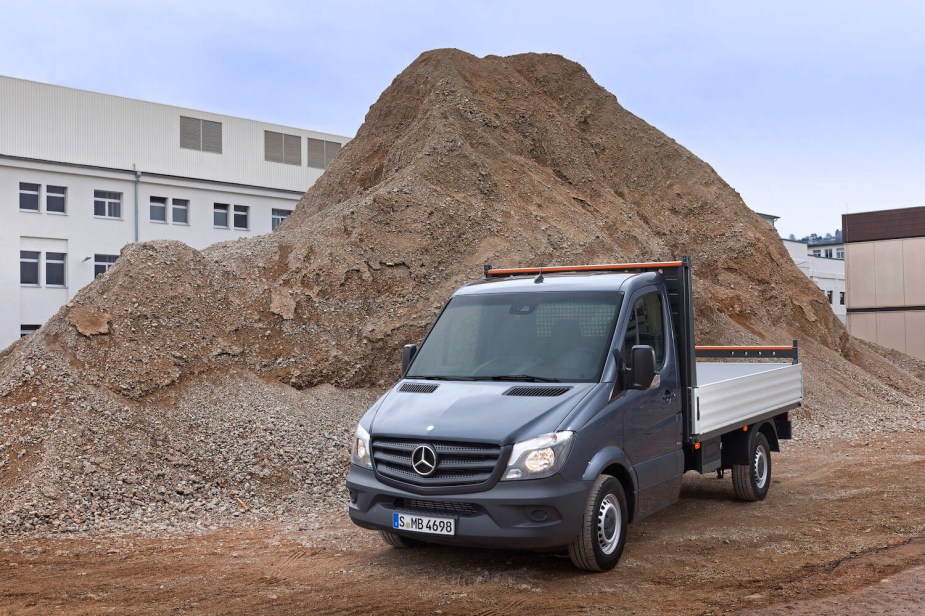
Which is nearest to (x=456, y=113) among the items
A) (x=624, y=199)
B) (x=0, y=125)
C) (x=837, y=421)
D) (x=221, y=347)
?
(x=624, y=199)

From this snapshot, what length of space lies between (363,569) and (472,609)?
1540mm

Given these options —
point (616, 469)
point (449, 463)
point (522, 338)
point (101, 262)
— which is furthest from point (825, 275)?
point (449, 463)

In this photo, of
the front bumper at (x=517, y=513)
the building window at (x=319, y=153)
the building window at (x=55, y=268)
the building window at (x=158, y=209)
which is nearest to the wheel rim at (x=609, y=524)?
the front bumper at (x=517, y=513)

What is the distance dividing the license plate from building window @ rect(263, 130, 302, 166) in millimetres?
45791

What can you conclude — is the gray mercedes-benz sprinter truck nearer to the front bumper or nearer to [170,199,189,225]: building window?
the front bumper

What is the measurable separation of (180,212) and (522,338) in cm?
4051

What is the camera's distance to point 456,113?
21984 mm

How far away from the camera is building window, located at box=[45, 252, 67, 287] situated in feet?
132

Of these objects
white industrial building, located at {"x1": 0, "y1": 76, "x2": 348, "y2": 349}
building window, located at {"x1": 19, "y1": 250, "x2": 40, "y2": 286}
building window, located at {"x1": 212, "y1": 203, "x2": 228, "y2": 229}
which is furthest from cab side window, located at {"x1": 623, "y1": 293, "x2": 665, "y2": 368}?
building window, located at {"x1": 212, "y1": 203, "x2": 228, "y2": 229}

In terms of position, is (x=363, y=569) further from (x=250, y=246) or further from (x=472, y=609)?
(x=250, y=246)

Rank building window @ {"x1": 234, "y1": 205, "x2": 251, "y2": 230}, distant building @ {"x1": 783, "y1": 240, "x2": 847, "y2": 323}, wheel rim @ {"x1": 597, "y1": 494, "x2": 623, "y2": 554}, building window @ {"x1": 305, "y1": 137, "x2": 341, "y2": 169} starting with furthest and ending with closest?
distant building @ {"x1": 783, "y1": 240, "x2": 847, "y2": 323}
building window @ {"x1": 305, "y1": 137, "x2": 341, "y2": 169}
building window @ {"x1": 234, "y1": 205, "x2": 251, "y2": 230}
wheel rim @ {"x1": 597, "y1": 494, "x2": 623, "y2": 554}

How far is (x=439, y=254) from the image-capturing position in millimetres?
18391

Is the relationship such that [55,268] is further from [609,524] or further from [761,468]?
[609,524]

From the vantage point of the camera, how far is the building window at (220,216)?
4681cm
